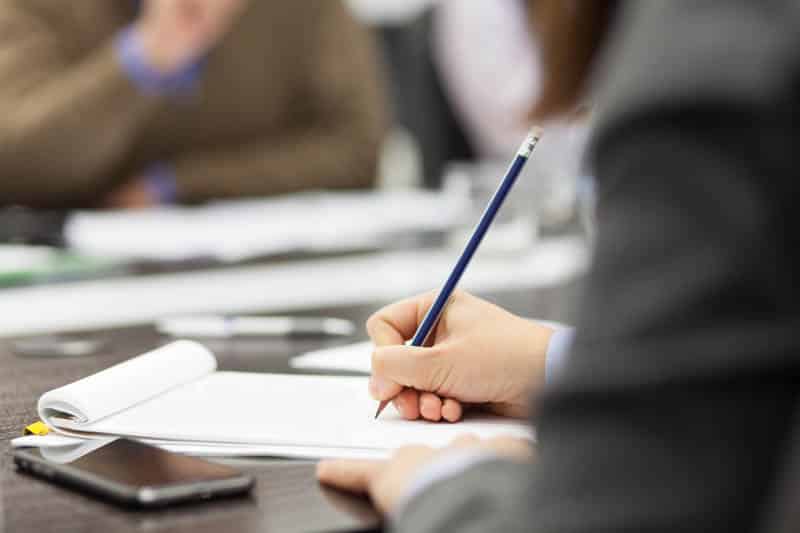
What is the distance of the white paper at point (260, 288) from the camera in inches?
55.1

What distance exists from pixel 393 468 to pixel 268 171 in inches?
78.8

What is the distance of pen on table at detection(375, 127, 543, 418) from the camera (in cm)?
79

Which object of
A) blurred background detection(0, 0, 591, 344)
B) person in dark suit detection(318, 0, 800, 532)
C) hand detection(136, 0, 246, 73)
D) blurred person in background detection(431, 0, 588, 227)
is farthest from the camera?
blurred person in background detection(431, 0, 588, 227)

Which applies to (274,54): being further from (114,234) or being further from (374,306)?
(374,306)

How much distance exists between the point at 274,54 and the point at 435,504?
2.36 m

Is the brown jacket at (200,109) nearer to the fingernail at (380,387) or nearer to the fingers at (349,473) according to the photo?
the fingernail at (380,387)

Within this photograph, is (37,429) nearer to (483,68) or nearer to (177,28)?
(177,28)

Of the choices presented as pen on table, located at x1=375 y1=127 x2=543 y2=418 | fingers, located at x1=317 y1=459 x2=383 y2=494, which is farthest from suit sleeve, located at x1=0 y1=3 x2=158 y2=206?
fingers, located at x1=317 y1=459 x2=383 y2=494

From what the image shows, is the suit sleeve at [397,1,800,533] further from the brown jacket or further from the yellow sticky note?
the brown jacket

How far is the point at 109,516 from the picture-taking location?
2.01 ft

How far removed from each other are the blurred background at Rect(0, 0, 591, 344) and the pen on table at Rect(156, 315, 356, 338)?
0.07m

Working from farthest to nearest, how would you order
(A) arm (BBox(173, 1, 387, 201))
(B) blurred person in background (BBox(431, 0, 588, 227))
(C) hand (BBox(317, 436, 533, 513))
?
(B) blurred person in background (BBox(431, 0, 588, 227))
(A) arm (BBox(173, 1, 387, 201))
(C) hand (BBox(317, 436, 533, 513))

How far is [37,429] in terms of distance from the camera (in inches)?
30.4

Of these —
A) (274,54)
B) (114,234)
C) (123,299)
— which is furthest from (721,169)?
(274,54)
